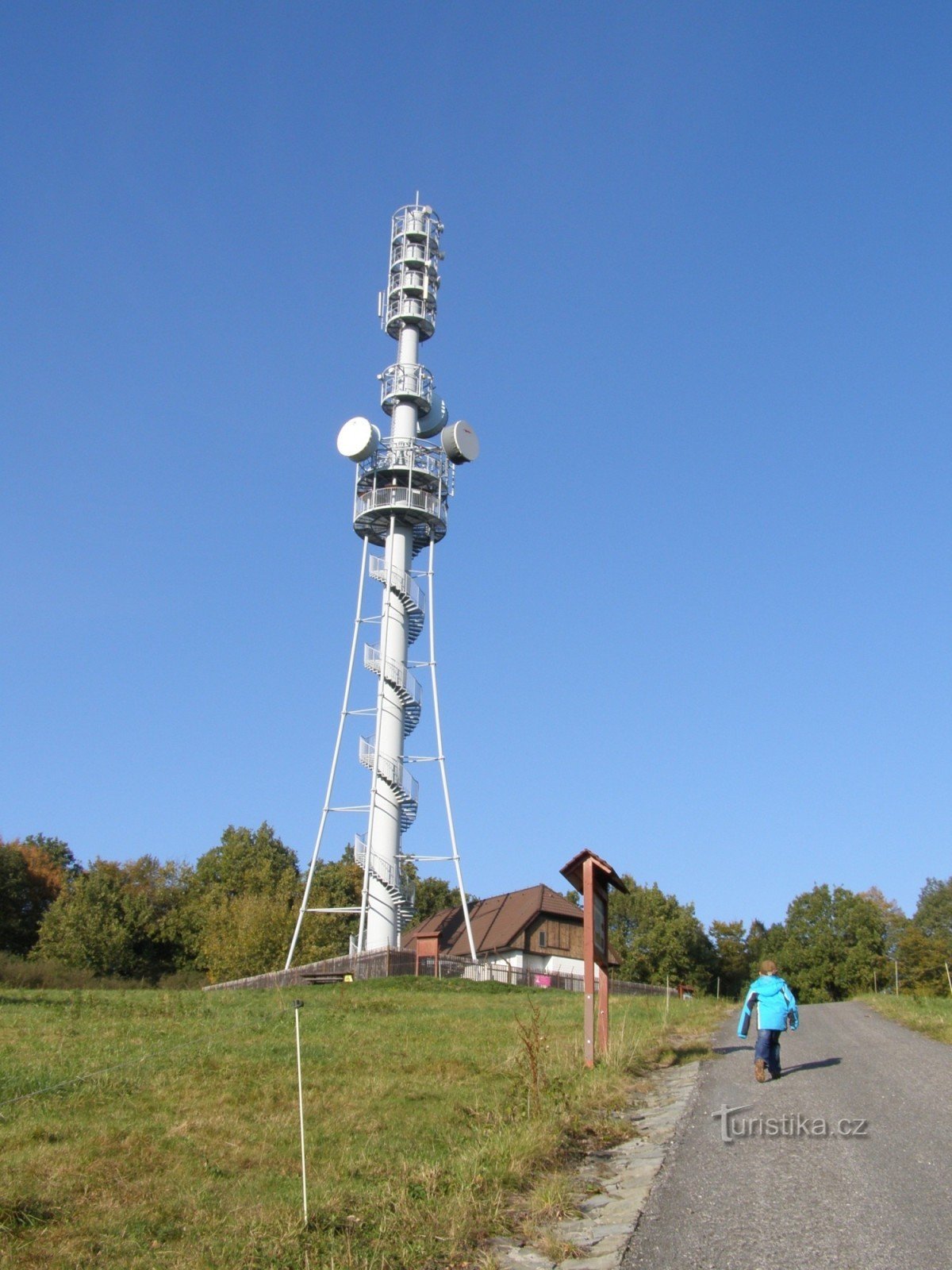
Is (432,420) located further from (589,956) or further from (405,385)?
(589,956)

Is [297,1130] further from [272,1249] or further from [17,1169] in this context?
[272,1249]

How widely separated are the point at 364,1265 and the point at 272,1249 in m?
0.76

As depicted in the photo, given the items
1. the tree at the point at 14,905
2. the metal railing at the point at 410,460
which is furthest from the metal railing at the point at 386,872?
the tree at the point at 14,905

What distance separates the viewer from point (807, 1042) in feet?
58.5

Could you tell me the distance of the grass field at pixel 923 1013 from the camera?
63.3ft

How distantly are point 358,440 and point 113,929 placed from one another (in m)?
30.2

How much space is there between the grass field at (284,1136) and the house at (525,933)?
101 ft

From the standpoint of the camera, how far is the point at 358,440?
155ft

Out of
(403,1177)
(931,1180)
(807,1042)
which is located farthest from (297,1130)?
(807,1042)

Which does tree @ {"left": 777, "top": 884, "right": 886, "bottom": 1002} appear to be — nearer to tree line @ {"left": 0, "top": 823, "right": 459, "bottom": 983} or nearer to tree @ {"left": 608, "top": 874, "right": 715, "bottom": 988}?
tree @ {"left": 608, "top": 874, "right": 715, "bottom": 988}

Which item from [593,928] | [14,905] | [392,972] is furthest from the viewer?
[14,905]

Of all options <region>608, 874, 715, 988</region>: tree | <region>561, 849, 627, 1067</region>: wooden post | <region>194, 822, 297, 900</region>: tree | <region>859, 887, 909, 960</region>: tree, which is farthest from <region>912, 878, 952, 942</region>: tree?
<region>561, 849, 627, 1067</region>: wooden post

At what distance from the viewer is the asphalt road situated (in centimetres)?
648

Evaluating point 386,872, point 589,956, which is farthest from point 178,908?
point 589,956
